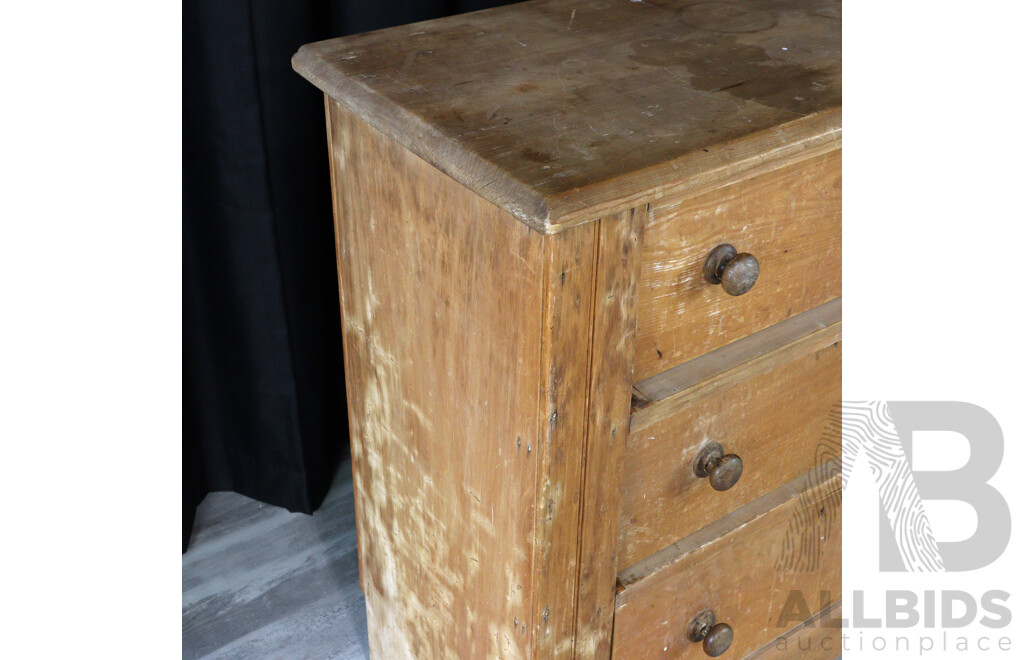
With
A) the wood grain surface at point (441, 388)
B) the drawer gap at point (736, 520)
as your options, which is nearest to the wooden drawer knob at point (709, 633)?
the drawer gap at point (736, 520)

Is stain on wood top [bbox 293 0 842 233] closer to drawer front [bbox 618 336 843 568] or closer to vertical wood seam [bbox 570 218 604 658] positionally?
vertical wood seam [bbox 570 218 604 658]

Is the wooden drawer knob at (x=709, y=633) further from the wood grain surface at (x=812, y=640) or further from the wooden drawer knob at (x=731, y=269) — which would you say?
the wooden drawer knob at (x=731, y=269)

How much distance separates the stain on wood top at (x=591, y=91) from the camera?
74 cm

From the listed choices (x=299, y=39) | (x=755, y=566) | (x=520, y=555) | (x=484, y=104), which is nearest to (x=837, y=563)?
(x=755, y=566)

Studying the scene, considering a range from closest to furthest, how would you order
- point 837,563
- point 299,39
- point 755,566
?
point 755,566, point 837,563, point 299,39

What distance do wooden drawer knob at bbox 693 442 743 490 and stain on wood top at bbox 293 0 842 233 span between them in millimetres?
331

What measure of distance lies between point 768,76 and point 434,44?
0.34 m

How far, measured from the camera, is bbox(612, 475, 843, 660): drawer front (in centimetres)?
102

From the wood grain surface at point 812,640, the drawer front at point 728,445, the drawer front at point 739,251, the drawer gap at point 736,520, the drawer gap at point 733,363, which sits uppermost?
the drawer front at point 739,251
